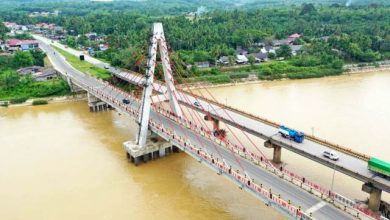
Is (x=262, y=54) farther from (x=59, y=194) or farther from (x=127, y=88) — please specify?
(x=59, y=194)

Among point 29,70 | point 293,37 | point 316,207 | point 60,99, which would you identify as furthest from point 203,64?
point 316,207

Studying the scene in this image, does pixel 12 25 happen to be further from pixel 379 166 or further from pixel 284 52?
pixel 379 166

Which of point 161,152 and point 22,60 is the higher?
point 22,60

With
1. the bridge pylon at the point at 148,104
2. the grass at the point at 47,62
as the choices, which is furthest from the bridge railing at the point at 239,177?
the grass at the point at 47,62

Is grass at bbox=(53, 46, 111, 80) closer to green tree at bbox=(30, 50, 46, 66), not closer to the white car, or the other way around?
green tree at bbox=(30, 50, 46, 66)

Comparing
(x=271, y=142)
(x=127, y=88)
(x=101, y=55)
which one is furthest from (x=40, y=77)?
(x=271, y=142)

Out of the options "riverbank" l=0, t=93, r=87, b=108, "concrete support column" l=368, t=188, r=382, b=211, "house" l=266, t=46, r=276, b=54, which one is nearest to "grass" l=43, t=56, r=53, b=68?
"riverbank" l=0, t=93, r=87, b=108
